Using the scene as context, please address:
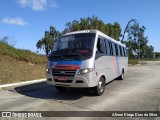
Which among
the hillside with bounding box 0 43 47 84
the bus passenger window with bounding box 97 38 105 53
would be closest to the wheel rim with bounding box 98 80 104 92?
the bus passenger window with bounding box 97 38 105 53

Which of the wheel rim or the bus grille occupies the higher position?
the bus grille

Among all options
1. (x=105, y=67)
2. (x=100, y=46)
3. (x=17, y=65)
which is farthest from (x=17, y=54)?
(x=100, y=46)

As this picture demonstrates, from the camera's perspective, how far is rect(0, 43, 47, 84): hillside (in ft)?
46.2

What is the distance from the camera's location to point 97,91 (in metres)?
9.04

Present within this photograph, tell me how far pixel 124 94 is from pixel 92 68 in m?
2.24

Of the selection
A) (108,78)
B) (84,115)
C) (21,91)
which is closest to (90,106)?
(84,115)

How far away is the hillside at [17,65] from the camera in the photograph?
46.2ft

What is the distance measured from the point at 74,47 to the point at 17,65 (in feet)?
29.7

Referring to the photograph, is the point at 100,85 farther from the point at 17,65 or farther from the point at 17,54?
the point at 17,54

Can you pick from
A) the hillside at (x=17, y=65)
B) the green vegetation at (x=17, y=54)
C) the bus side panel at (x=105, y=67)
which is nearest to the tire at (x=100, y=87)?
the bus side panel at (x=105, y=67)

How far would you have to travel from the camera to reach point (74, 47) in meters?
9.04

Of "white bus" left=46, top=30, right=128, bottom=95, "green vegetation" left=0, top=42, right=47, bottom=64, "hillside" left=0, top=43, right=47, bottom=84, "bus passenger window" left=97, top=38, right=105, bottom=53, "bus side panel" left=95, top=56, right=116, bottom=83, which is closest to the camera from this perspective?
"white bus" left=46, top=30, right=128, bottom=95

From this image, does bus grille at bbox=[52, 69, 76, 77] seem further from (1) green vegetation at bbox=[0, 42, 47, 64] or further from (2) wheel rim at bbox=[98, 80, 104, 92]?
(1) green vegetation at bbox=[0, 42, 47, 64]

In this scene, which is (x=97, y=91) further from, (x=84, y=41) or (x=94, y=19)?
(x=94, y=19)
